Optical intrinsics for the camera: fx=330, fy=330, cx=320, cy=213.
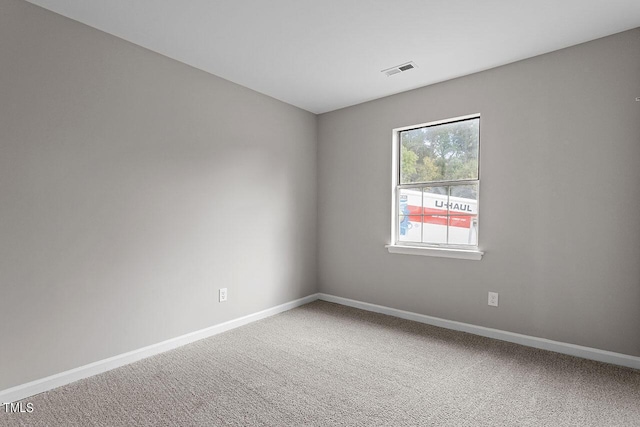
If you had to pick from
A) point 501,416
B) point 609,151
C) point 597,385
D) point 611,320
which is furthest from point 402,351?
point 609,151

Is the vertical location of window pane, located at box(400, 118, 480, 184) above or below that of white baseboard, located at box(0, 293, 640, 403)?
above

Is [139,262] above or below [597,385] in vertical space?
above

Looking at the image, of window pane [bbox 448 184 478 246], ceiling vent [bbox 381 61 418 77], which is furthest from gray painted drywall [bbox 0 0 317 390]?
window pane [bbox 448 184 478 246]

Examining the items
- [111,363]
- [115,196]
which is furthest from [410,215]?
[111,363]

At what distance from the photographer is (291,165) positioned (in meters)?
4.05

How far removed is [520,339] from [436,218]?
4.33ft

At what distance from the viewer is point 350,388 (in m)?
2.18

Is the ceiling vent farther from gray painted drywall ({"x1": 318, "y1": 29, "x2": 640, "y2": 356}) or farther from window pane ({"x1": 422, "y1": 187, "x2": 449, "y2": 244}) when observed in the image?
window pane ({"x1": 422, "y1": 187, "x2": 449, "y2": 244})

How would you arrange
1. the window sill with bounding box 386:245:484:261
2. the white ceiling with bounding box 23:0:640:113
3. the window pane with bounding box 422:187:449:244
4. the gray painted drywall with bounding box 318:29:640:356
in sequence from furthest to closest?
the window pane with bounding box 422:187:449:244
the window sill with bounding box 386:245:484:261
the gray painted drywall with bounding box 318:29:640:356
the white ceiling with bounding box 23:0:640:113

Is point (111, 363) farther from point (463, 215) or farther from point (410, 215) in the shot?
point (463, 215)

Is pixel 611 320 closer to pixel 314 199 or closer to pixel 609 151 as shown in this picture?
pixel 609 151

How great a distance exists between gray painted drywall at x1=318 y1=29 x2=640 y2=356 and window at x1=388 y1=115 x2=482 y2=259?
11 cm

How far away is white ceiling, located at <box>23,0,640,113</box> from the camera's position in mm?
2160

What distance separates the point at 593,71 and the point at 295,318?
348cm
